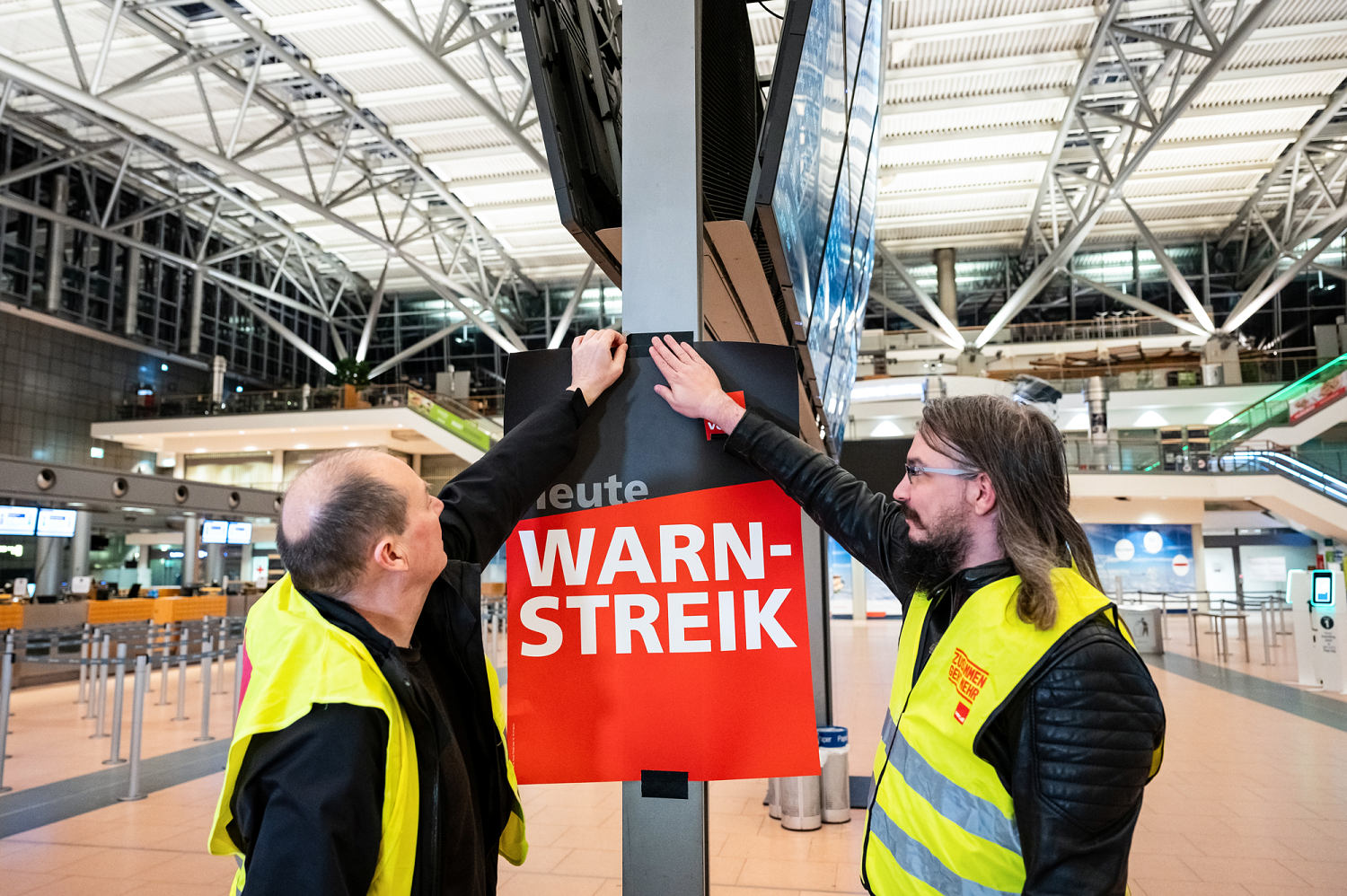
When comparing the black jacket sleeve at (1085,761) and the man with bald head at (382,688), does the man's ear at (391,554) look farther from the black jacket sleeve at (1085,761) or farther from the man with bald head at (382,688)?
the black jacket sleeve at (1085,761)

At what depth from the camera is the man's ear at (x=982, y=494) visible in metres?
1.58

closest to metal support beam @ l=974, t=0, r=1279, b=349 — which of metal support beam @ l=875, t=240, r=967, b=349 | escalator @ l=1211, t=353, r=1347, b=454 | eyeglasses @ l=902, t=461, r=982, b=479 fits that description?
metal support beam @ l=875, t=240, r=967, b=349

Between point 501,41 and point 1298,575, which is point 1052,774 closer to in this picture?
point 1298,575

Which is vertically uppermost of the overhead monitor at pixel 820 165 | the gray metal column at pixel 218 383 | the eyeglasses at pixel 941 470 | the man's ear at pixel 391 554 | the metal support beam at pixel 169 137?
the metal support beam at pixel 169 137

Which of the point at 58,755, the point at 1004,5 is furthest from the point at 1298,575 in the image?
the point at 58,755

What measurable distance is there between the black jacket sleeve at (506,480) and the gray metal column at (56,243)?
90.8ft

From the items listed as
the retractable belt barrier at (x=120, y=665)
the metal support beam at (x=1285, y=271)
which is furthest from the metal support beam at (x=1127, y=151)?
the retractable belt barrier at (x=120, y=665)

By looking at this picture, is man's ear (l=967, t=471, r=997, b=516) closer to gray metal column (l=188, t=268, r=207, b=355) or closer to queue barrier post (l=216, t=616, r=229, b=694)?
queue barrier post (l=216, t=616, r=229, b=694)

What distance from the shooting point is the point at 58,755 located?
7973 mm

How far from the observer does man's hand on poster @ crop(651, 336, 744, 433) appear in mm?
1835

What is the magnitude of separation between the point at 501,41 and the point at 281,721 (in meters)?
19.0

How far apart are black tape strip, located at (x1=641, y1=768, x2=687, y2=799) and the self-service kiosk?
489 inches

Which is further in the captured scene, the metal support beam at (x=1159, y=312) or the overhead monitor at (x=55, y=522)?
the metal support beam at (x=1159, y=312)

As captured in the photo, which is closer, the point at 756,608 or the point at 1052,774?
the point at 1052,774
